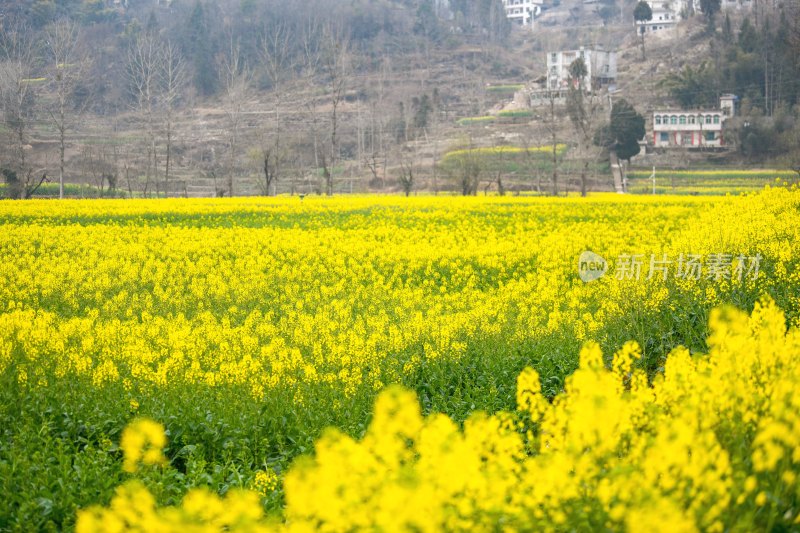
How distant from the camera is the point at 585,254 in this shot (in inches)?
611

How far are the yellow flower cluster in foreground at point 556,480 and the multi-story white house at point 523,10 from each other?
149 metres

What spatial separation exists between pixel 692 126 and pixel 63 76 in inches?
1692

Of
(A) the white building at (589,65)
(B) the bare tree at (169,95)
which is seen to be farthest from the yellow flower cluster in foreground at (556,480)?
(A) the white building at (589,65)

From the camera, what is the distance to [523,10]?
147 metres

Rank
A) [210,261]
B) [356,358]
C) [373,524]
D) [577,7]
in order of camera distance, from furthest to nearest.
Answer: [577,7] < [210,261] < [356,358] < [373,524]

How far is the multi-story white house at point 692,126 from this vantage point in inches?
2314

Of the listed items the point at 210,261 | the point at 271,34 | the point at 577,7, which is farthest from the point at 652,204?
the point at 577,7

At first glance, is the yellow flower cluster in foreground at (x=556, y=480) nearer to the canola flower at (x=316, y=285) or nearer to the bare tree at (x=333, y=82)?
the canola flower at (x=316, y=285)

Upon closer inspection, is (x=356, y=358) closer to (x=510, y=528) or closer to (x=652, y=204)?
(x=510, y=528)

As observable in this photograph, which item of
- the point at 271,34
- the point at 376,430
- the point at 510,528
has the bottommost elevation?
the point at 510,528

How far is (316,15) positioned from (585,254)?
86.5 m

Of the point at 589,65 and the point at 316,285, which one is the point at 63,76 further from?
the point at 589,65

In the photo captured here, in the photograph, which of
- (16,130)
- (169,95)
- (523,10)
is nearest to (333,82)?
(169,95)

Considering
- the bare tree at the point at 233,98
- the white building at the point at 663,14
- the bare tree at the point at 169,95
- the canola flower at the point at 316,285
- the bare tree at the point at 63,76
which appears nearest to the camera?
the canola flower at the point at 316,285
